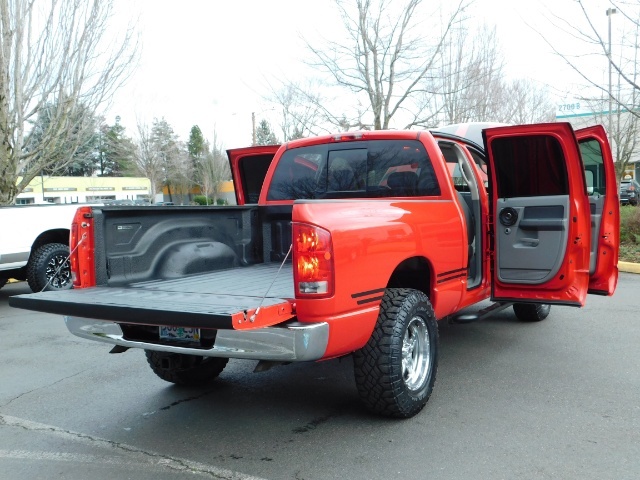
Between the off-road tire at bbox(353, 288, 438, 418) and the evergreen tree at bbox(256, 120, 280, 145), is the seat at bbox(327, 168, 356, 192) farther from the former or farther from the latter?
the evergreen tree at bbox(256, 120, 280, 145)

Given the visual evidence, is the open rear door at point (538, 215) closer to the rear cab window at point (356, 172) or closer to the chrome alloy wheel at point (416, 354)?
the rear cab window at point (356, 172)

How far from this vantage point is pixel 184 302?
3588 millimetres

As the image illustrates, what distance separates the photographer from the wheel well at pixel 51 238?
9.30m

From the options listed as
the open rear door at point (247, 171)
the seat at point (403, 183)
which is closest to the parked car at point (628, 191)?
the open rear door at point (247, 171)

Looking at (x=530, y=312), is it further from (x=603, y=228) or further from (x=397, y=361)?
(x=397, y=361)

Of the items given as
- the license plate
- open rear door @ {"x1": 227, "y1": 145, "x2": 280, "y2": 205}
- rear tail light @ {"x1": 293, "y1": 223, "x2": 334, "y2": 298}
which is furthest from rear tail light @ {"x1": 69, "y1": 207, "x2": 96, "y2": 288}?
open rear door @ {"x1": 227, "y1": 145, "x2": 280, "y2": 205}

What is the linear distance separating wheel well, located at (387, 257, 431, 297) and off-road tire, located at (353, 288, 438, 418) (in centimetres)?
31

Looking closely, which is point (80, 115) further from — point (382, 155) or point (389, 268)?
point (389, 268)

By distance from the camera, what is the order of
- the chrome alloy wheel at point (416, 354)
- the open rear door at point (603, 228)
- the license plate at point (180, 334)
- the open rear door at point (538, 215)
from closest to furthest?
the license plate at point (180, 334) < the chrome alloy wheel at point (416, 354) < the open rear door at point (538, 215) < the open rear door at point (603, 228)

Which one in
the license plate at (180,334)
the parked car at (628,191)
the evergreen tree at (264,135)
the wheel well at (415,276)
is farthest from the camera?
the evergreen tree at (264,135)

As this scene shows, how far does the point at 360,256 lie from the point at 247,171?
12.4ft

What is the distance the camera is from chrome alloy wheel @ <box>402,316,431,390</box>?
4258 millimetres

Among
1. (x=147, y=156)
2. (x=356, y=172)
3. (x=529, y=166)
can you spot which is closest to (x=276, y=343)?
(x=356, y=172)

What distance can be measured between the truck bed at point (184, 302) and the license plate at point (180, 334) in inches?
6.7
